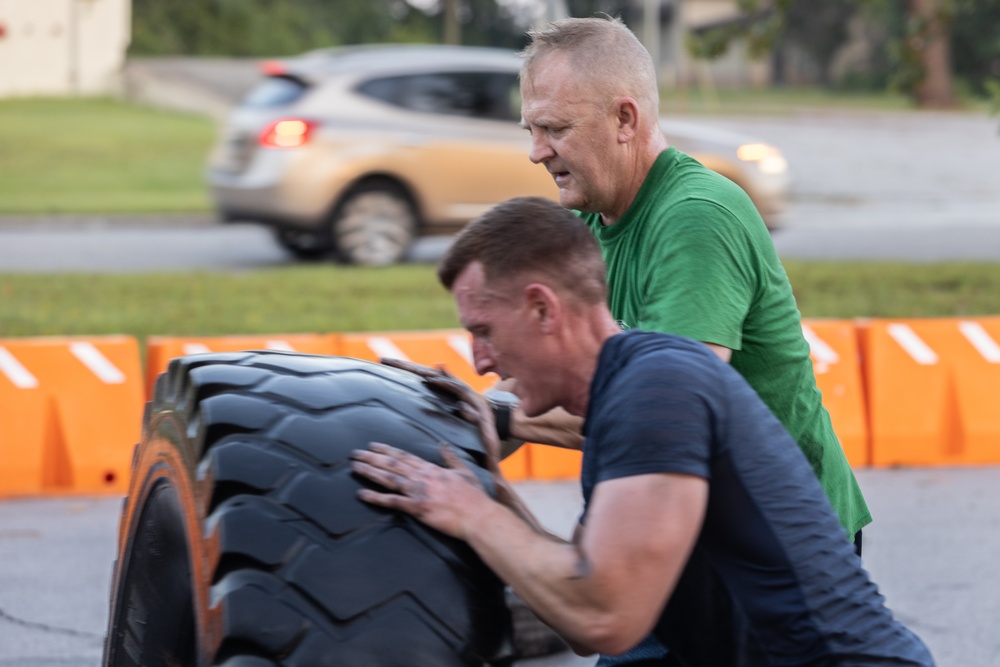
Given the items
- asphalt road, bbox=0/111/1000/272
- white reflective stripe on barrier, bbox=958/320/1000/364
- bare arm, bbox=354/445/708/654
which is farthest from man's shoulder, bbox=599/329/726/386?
asphalt road, bbox=0/111/1000/272

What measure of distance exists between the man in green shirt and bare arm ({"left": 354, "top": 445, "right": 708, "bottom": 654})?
1.80 ft

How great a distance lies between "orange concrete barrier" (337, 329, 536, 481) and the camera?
7.13 metres

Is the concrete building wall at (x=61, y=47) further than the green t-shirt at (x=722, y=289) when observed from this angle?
Yes

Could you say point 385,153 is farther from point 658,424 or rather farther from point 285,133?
point 658,424

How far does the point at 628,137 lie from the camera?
2.83 meters

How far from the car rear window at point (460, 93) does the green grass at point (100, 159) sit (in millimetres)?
7046

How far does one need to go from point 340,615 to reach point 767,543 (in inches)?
25.6

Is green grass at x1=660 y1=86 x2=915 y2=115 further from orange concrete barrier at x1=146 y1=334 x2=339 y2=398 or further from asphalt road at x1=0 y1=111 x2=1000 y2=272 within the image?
orange concrete barrier at x1=146 y1=334 x2=339 y2=398

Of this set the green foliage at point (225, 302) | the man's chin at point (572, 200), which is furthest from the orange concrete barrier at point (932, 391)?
the man's chin at point (572, 200)

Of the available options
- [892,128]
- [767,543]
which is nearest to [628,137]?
[767,543]

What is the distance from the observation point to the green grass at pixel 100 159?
21469 mm

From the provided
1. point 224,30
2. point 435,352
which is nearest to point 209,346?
point 435,352

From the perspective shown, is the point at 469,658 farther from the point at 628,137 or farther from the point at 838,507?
the point at 628,137

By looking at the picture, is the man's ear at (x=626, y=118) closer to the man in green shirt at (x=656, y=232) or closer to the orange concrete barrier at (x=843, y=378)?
the man in green shirt at (x=656, y=232)
